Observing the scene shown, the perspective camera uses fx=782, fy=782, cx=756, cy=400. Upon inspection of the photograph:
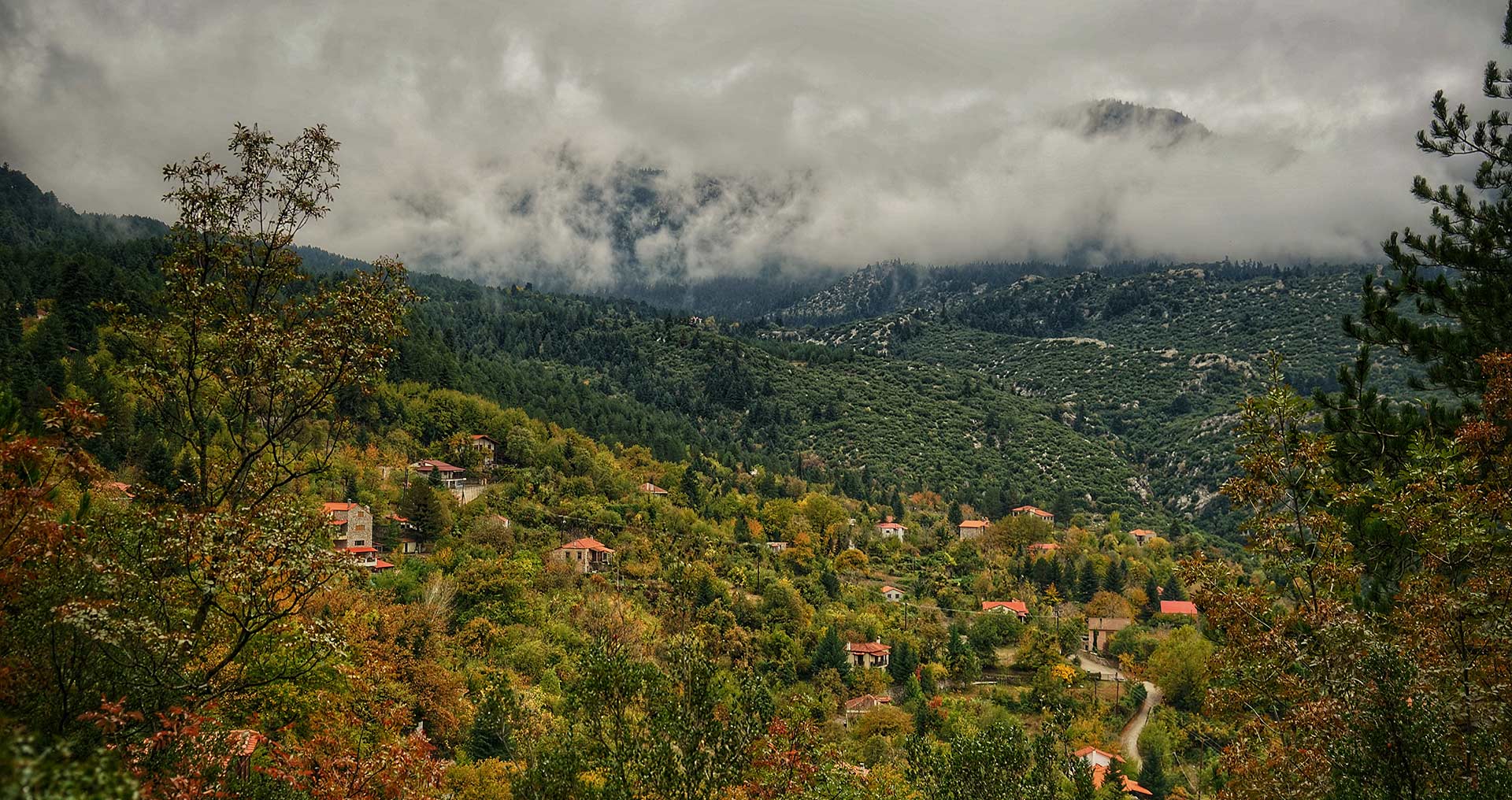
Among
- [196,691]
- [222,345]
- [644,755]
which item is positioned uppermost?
[222,345]

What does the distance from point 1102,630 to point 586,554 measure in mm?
39641

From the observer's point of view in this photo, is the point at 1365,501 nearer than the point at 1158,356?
Yes

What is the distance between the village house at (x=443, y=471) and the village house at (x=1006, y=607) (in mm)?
40959

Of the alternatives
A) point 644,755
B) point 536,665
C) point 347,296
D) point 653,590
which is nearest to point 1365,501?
point 644,755

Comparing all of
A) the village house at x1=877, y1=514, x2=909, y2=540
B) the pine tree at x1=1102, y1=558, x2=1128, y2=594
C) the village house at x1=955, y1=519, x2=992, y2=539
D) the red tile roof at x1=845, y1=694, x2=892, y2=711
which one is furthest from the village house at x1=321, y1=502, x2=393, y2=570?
the village house at x1=955, y1=519, x2=992, y2=539

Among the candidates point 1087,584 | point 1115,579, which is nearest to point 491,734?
point 1087,584

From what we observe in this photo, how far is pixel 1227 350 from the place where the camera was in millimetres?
159875

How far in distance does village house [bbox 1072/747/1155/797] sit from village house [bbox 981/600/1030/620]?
1793 centimetres

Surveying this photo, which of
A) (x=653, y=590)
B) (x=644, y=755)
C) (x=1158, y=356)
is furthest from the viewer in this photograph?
(x=1158, y=356)

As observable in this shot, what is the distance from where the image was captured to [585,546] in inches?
2036

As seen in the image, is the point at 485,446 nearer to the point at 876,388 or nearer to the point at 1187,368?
the point at 876,388

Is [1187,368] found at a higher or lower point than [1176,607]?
higher

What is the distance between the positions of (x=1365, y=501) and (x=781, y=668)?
3682 centimetres

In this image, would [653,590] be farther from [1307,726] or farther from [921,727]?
[1307,726]
